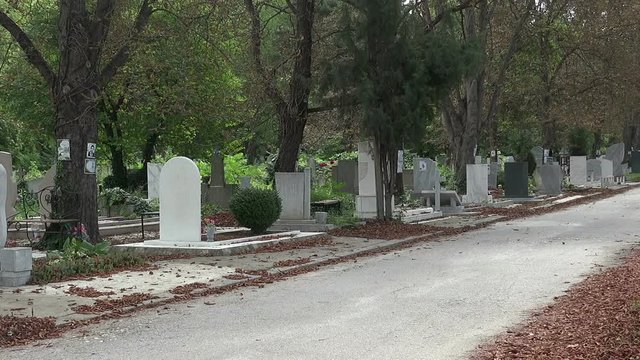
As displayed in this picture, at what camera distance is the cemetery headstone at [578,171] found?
162ft

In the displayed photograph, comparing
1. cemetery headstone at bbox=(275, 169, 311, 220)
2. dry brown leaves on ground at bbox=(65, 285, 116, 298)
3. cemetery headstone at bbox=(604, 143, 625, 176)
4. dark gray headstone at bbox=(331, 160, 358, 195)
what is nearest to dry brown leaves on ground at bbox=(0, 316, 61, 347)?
dry brown leaves on ground at bbox=(65, 285, 116, 298)

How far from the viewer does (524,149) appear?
51500 mm

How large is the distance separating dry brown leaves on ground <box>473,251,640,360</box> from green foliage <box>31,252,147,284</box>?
7.21 metres

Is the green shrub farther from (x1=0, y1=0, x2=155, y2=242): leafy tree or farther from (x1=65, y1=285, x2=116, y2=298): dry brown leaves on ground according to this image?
(x1=65, y1=285, x2=116, y2=298): dry brown leaves on ground

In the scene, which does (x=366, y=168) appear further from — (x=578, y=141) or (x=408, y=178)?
(x=578, y=141)

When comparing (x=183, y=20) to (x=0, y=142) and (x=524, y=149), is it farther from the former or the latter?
(x=524, y=149)

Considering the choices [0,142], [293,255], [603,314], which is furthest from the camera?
[0,142]

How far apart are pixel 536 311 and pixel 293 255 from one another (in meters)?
7.00

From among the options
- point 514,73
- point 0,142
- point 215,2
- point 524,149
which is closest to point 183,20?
point 215,2

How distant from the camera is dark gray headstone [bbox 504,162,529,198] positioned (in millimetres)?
35375

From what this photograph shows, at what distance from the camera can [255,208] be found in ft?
61.8

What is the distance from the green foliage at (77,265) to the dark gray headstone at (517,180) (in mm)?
23906

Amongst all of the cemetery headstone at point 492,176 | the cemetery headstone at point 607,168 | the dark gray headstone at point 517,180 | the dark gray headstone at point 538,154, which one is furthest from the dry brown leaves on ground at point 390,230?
the cemetery headstone at point 607,168

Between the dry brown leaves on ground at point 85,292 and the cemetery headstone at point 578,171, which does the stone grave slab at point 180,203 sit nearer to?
the dry brown leaves on ground at point 85,292
